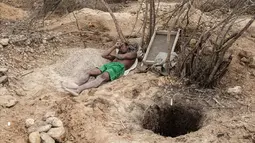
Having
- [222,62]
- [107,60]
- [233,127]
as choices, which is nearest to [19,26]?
[107,60]

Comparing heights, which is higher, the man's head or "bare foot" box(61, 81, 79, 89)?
the man's head

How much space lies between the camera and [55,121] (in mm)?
4508

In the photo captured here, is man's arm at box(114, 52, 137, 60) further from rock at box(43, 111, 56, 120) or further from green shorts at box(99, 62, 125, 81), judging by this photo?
rock at box(43, 111, 56, 120)

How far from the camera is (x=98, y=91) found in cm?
516

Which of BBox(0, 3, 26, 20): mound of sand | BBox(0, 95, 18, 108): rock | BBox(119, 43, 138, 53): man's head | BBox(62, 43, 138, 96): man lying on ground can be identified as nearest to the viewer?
BBox(0, 95, 18, 108): rock

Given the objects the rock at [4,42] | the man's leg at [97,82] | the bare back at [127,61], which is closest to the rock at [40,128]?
the man's leg at [97,82]

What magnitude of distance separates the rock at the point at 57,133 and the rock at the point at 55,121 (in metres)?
0.06

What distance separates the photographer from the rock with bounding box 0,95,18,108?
4.89 metres

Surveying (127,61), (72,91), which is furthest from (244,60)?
(72,91)

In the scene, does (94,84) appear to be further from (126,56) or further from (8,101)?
(8,101)

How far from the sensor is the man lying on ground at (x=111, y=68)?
5.33m

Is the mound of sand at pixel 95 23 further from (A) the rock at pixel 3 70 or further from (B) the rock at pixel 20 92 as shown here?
(B) the rock at pixel 20 92

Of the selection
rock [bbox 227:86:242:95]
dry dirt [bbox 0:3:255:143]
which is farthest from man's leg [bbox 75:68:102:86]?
rock [bbox 227:86:242:95]

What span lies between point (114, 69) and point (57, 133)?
4.92 feet
